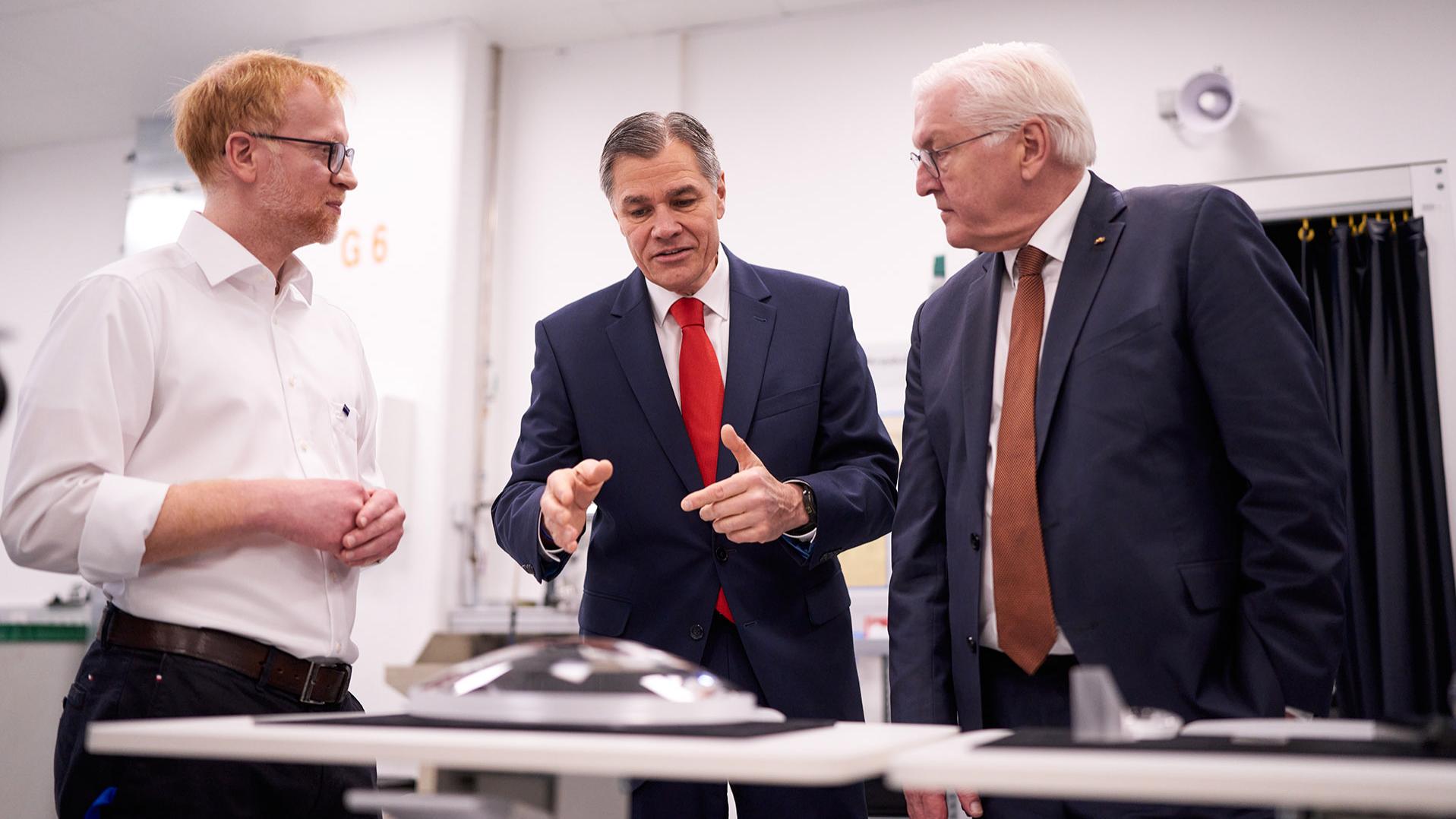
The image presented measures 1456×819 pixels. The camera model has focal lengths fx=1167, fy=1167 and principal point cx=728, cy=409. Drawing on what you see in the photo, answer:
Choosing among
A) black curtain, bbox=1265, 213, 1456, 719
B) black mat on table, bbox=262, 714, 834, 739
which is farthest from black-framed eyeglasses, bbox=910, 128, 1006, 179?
black curtain, bbox=1265, 213, 1456, 719

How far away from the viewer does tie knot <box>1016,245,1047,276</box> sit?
1717 mm

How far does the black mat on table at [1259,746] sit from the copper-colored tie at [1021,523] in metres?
0.55

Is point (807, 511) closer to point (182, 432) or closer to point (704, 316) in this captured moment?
point (704, 316)

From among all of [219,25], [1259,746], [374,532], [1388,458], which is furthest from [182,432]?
[219,25]

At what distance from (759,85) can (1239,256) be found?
3704 mm

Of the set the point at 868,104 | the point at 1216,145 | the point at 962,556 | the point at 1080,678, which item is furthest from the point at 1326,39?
the point at 1080,678

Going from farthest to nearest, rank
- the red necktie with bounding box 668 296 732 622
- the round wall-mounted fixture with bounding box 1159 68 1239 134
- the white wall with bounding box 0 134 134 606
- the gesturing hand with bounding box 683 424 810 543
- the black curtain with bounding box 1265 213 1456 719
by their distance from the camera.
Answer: the white wall with bounding box 0 134 134 606 < the round wall-mounted fixture with bounding box 1159 68 1239 134 < the black curtain with bounding box 1265 213 1456 719 < the red necktie with bounding box 668 296 732 622 < the gesturing hand with bounding box 683 424 810 543

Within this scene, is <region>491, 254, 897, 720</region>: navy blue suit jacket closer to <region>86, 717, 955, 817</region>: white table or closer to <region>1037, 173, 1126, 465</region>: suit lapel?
<region>1037, 173, 1126, 465</region>: suit lapel

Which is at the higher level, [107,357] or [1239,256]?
[1239,256]

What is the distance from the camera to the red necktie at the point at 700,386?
1833 millimetres

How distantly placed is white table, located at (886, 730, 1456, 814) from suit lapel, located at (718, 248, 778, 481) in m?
1.01

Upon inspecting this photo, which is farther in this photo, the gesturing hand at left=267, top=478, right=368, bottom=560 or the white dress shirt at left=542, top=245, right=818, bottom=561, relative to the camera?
the white dress shirt at left=542, top=245, right=818, bottom=561

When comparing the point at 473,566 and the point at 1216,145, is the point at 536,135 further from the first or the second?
the point at 1216,145

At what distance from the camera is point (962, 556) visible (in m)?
1.62
